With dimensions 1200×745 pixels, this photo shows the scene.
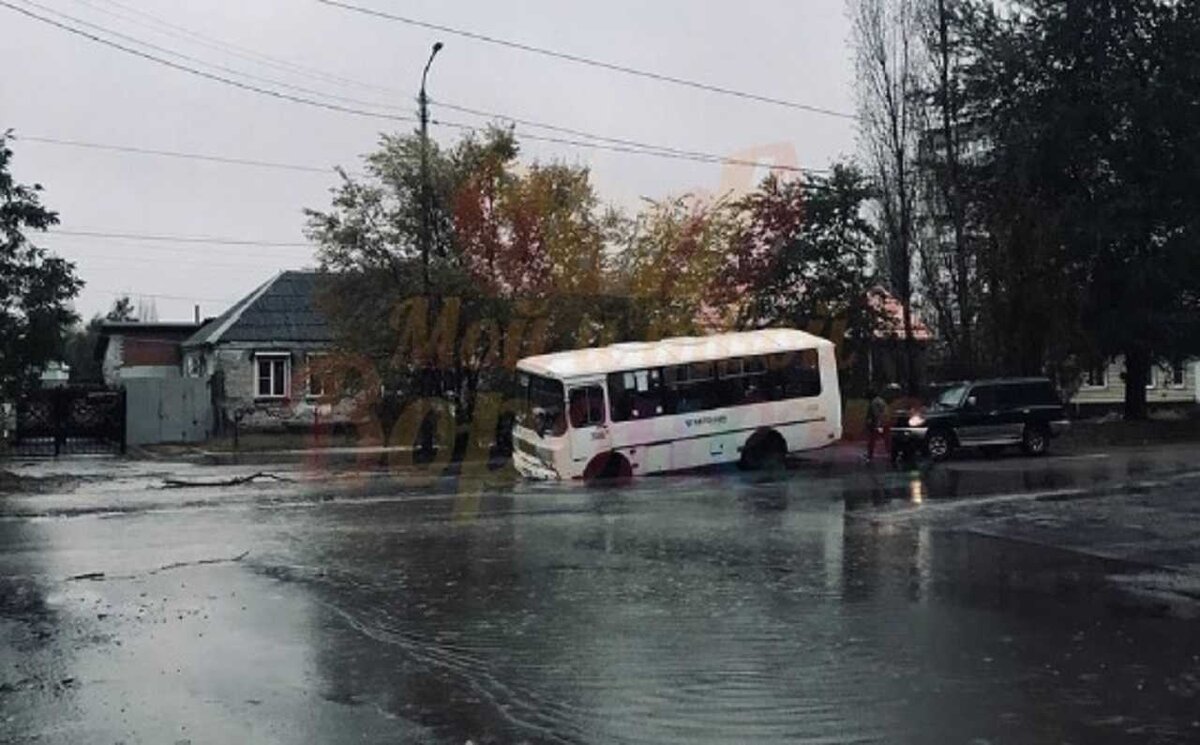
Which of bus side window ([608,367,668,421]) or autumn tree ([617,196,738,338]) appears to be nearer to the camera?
bus side window ([608,367,668,421])

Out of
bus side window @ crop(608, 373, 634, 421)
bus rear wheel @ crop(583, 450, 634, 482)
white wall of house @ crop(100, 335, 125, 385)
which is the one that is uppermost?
white wall of house @ crop(100, 335, 125, 385)

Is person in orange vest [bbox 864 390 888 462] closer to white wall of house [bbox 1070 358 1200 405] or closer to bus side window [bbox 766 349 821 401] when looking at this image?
bus side window [bbox 766 349 821 401]

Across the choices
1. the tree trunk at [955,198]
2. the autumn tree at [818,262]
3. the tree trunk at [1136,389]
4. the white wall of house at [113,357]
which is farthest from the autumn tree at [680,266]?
the white wall of house at [113,357]

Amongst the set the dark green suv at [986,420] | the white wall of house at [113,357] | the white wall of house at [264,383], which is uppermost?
A: the white wall of house at [113,357]

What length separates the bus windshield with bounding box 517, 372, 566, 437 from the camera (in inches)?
1083

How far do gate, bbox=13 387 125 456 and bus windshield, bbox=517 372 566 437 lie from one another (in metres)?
16.4

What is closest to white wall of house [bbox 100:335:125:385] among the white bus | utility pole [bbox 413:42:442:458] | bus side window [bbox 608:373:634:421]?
utility pole [bbox 413:42:442:458]

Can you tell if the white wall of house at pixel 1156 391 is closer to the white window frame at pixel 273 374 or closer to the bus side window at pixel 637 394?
the white window frame at pixel 273 374

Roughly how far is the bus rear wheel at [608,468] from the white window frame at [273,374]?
27680mm

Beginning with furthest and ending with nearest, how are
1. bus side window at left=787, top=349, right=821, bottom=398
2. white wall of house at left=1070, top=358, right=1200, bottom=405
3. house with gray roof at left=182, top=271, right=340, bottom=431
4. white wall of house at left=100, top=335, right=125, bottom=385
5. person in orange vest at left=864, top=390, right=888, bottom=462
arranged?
white wall of house at left=100, top=335, right=125, bottom=385, white wall of house at left=1070, top=358, right=1200, bottom=405, house with gray roof at left=182, top=271, right=340, bottom=431, person in orange vest at left=864, top=390, right=888, bottom=462, bus side window at left=787, top=349, right=821, bottom=398

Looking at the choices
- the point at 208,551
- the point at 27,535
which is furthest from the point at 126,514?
the point at 208,551

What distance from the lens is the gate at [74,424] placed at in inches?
1513

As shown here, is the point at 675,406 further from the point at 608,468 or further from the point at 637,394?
the point at 608,468

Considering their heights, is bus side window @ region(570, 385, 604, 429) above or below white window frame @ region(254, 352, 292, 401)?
below
